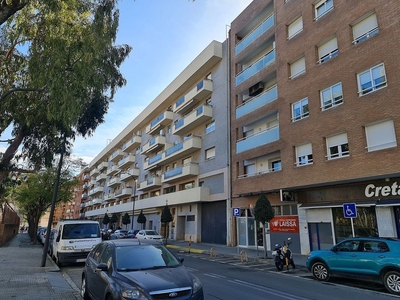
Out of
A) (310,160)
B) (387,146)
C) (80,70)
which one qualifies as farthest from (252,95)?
(80,70)

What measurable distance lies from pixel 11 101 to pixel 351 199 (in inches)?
663

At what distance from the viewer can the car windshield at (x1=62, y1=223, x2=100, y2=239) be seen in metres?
14.0

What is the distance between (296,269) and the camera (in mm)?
13211

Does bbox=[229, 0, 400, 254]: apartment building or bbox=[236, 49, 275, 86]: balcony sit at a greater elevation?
bbox=[236, 49, 275, 86]: balcony

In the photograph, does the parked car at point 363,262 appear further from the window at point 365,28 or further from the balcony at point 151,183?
the balcony at point 151,183

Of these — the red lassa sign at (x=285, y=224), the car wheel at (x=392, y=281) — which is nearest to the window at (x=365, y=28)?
the red lassa sign at (x=285, y=224)

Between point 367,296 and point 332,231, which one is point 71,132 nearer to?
point 367,296

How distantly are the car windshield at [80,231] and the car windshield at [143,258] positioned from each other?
9.14m

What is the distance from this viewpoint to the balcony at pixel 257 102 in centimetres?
2136

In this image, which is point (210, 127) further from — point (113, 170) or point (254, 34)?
point (113, 170)

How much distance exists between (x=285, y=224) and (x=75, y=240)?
502 inches

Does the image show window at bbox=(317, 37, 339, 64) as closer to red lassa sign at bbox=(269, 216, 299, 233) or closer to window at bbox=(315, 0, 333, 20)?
window at bbox=(315, 0, 333, 20)

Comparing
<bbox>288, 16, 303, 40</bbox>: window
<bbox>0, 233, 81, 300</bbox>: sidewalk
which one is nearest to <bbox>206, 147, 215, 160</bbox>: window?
<bbox>288, 16, 303, 40</bbox>: window

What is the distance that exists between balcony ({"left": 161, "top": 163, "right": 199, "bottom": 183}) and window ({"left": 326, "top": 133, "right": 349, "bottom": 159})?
15661 millimetres
